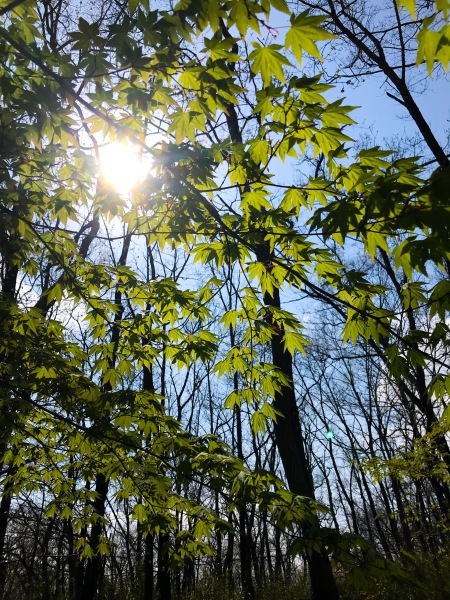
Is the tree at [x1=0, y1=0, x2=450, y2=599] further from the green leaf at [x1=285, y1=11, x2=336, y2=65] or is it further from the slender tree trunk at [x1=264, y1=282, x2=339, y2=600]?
the slender tree trunk at [x1=264, y1=282, x2=339, y2=600]

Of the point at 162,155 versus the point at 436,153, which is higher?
the point at 436,153

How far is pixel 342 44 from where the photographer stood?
7.34m

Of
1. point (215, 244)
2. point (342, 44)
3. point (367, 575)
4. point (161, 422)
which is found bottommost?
point (367, 575)

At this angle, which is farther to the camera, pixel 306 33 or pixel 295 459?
pixel 295 459

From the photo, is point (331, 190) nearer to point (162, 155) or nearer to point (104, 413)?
point (162, 155)

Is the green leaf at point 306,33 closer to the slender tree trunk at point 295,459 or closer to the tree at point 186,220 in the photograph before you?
the tree at point 186,220

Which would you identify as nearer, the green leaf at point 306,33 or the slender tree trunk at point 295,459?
the green leaf at point 306,33

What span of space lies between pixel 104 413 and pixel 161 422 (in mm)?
543

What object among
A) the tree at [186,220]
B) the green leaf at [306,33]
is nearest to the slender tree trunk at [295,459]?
the tree at [186,220]

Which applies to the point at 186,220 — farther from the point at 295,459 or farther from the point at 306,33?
the point at 295,459

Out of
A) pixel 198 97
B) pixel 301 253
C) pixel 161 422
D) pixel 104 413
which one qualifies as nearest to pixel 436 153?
pixel 301 253

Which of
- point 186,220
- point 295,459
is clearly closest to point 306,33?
point 186,220

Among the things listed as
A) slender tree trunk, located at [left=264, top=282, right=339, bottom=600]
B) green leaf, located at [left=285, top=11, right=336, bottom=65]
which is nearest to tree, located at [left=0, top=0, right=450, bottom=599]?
green leaf, located at [left=285, top=11, right=336, bottom=65]

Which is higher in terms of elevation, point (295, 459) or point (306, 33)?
point (306, 33)
